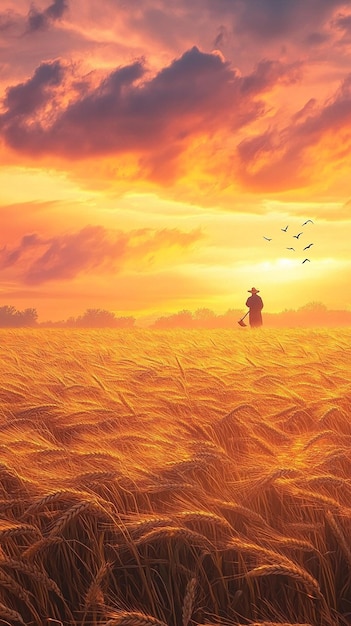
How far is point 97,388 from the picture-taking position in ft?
14.6

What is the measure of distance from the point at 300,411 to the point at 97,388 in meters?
1.47

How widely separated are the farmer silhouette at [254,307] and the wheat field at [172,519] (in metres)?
15.1

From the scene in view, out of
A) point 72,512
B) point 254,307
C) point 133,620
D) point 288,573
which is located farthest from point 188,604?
point 254,307

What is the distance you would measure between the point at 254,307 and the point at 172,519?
1685cm

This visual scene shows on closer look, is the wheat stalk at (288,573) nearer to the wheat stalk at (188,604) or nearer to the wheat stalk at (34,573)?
the wheat stalk at (188,604)

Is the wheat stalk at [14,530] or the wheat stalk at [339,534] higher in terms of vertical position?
the wheat stalk at [14,530]

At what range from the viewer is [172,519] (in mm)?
2225

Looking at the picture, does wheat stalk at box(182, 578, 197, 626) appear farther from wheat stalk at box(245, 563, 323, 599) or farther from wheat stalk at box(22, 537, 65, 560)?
wheat stalk at box(22, 537, 65, 560)

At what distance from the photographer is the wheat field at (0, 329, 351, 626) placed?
82.2 inches

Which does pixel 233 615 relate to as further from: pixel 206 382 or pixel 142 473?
pixel 206 382

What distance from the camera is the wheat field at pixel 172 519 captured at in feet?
6.85

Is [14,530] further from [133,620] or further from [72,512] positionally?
[133,620]

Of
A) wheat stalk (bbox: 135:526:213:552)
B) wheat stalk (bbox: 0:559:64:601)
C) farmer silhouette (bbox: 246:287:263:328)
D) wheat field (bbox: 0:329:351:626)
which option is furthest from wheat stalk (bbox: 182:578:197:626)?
farmer silhouette (bbox: 246:287:263:328)

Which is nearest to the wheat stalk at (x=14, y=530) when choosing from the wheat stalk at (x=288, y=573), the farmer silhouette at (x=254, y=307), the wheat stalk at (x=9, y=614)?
the wheat stalk at (x=9, y=614)
